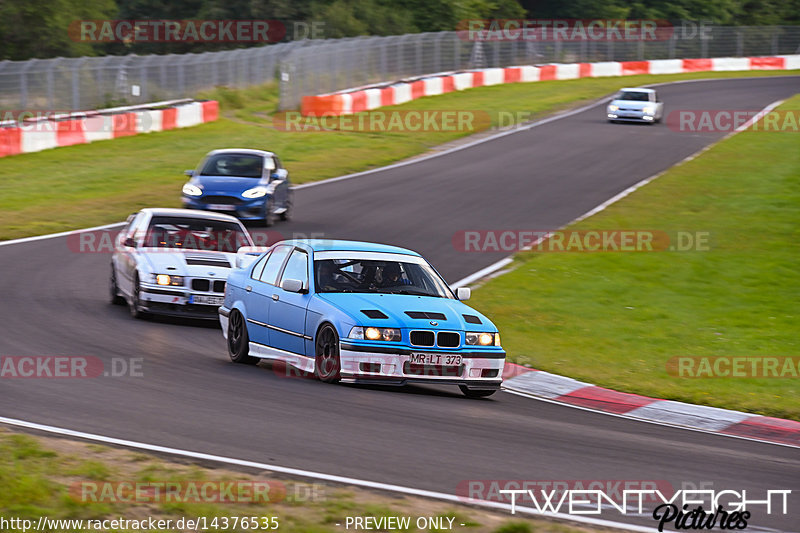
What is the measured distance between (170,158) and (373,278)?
74.1 ft

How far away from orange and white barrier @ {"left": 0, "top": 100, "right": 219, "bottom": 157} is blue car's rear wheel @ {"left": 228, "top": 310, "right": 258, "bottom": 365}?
2087cm

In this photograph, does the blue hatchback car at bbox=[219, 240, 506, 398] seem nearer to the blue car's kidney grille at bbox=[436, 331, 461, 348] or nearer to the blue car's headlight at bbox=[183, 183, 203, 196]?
the blue car's kidney grille at bbox=[436, 331, 461, 348]

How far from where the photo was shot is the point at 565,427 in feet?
32.9

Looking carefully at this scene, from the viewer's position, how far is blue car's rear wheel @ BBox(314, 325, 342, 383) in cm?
1099

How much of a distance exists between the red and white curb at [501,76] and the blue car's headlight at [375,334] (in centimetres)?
3294

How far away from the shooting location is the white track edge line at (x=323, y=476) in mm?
6930

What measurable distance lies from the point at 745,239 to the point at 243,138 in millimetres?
18470

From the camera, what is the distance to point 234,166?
79.7ft

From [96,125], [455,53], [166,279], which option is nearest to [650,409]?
[166,279]

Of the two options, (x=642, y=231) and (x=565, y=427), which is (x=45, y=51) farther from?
(x=565, y=427)

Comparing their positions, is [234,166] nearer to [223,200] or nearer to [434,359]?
[223,200]
